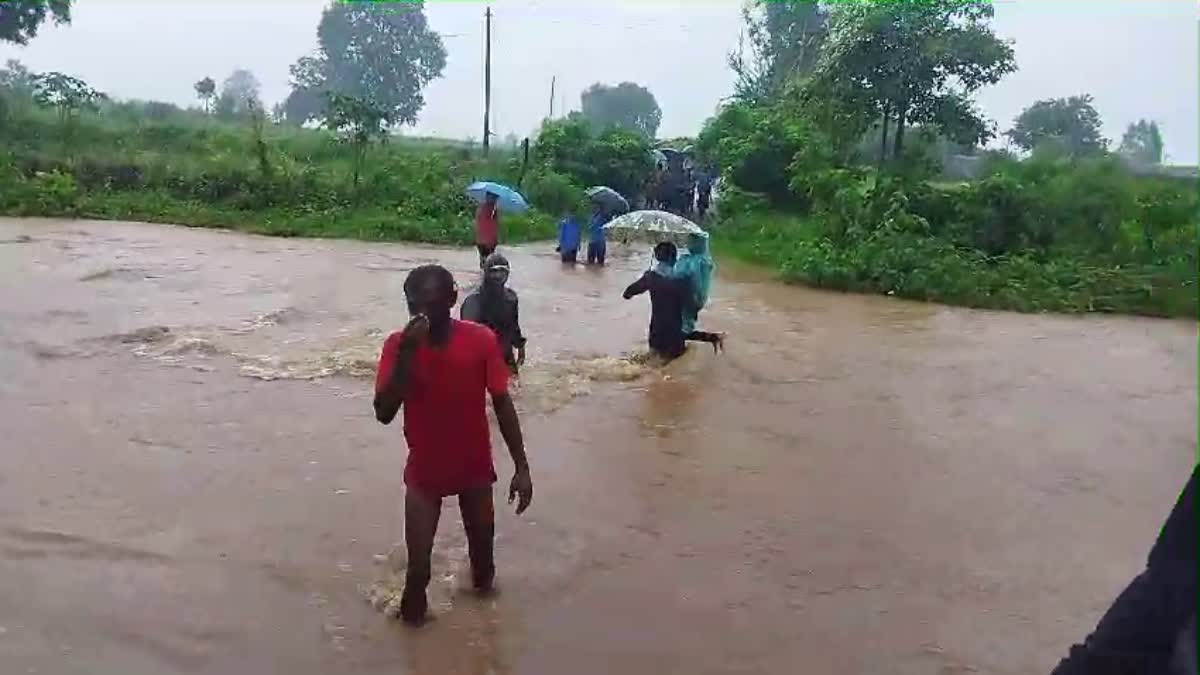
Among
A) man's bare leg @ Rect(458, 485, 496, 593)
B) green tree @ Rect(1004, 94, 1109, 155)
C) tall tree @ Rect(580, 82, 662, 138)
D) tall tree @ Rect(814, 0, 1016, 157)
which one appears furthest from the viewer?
tall tree @ Rect(580, 82, 662, 138)

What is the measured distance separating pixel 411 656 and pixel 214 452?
3.15m

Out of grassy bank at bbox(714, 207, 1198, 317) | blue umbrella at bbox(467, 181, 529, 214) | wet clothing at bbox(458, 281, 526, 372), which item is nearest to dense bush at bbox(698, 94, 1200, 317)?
grassy bank at bbox(714, 207, 1198, 317)

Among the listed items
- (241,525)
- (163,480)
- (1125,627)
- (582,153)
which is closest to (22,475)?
(163,480)

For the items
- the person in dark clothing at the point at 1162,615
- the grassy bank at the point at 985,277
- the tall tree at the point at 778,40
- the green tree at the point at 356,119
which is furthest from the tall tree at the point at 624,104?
the person in dark clothing at the point at 1162,615

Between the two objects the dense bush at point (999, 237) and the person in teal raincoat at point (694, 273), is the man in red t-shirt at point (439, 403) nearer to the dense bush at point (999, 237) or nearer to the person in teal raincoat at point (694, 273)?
the person in teal raincoat at point (694, 273)

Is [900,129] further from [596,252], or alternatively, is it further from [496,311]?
[496,311]

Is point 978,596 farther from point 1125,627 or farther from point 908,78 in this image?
point 908,78

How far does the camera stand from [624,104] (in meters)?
79.4

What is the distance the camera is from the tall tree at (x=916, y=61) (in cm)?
2203

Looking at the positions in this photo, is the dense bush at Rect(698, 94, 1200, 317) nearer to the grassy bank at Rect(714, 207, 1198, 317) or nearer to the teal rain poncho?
the grassy bank at Rect(714, 207, 1198, 317)

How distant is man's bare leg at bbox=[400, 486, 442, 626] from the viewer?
445 centimetres

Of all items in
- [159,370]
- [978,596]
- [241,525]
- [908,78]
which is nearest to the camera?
[978,596]

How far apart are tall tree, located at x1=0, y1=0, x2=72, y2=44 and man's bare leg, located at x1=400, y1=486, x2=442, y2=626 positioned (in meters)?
34.4

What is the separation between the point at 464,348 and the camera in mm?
4324
